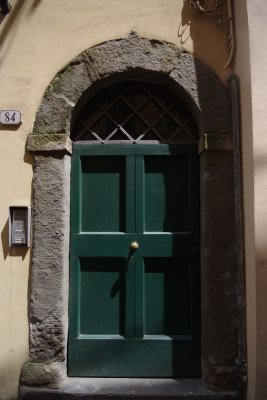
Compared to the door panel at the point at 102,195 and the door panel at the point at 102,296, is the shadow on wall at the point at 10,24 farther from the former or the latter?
the door panel at the point at 102,296

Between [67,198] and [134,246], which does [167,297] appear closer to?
[134,246]

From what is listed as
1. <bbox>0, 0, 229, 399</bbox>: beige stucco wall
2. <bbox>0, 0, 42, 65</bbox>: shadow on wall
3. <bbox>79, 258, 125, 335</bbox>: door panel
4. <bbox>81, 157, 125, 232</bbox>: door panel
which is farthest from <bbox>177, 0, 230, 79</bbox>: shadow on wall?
<bbox>79, 258, 125, 335</bbox>: door panel

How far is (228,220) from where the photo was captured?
3.47 m

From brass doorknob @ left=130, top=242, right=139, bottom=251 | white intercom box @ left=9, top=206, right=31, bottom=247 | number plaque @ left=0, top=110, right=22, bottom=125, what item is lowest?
brass doorknob @ left=130, top=242, right=139, bottom=251

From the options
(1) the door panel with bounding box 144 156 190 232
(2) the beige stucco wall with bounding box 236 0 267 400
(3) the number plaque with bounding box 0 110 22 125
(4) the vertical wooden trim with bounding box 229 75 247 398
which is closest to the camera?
(2) the beige stucco wall with bounding box 236 0 267 400

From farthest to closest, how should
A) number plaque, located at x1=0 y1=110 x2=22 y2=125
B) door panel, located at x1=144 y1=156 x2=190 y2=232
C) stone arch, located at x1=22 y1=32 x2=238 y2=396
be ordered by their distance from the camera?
door panel, located at x1=144 y1=156 x2=190 y2=232
number plaque, located at x1=0 y1=110 x2=22 y2=125
stone arch, located at x1=22 y1=32 x2=238 y2=396

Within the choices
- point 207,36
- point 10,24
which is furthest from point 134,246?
point 10,24

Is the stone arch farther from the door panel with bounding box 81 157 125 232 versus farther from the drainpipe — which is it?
the drainpipe

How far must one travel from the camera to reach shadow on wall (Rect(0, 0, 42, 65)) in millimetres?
3646

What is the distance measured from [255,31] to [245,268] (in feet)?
5.85

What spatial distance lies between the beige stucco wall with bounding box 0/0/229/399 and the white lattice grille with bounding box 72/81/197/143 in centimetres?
41

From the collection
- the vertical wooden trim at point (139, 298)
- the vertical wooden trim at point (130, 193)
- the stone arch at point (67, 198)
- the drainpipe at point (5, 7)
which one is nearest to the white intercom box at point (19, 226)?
the stone arch at point (67, 198)

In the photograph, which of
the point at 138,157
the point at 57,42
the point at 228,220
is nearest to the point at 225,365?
the point at 228,220

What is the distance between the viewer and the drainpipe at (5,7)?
357cm
